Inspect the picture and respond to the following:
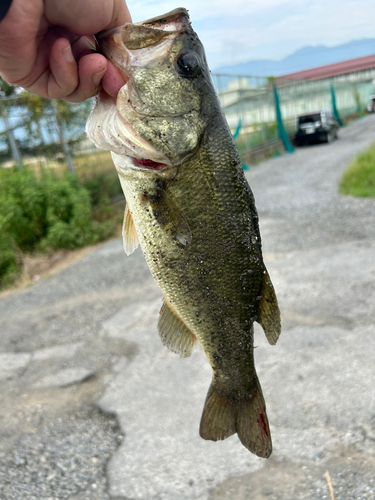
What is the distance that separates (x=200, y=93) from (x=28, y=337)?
464cm

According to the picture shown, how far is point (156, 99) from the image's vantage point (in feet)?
5.12

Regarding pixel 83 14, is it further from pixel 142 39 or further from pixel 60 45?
pixel 142 39

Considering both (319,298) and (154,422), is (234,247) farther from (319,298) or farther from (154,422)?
(319,298)

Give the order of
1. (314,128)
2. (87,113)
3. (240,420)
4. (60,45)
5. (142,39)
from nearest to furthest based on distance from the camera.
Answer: (142,39) → (60,45) → (240,420) → (87,113) → (314,128)

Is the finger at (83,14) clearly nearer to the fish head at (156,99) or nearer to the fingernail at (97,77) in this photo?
the fish head at (156,99)

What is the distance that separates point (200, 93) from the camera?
5.24 feet

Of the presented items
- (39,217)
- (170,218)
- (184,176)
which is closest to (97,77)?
(184,176)

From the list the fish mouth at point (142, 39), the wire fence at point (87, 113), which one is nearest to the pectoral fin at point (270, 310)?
the fish mouth at point (142, 39)

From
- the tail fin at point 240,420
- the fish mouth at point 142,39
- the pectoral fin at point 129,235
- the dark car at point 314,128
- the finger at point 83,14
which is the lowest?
the dark car at point 314,128

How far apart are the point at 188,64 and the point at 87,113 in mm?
8857

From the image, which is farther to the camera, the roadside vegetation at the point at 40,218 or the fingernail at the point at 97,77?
the roadside vegetation at the point at 40,218

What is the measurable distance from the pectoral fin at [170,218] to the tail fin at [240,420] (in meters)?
0.74

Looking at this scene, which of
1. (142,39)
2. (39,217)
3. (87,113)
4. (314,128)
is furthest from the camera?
(314,128)

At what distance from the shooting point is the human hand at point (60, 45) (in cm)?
150
